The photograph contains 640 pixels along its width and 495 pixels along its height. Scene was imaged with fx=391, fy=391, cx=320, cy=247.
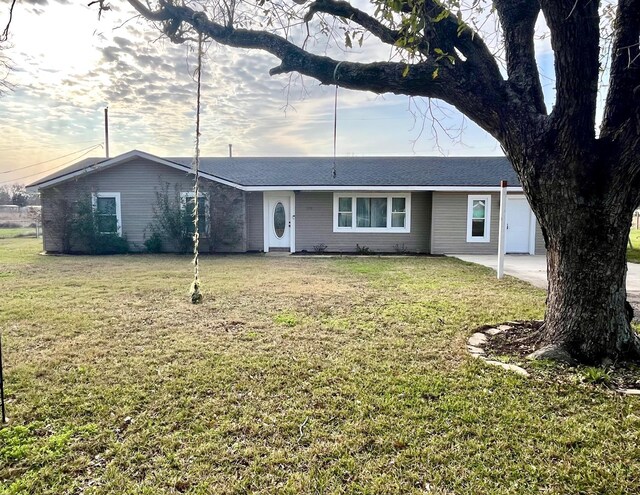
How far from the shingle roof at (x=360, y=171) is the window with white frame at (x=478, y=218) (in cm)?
62

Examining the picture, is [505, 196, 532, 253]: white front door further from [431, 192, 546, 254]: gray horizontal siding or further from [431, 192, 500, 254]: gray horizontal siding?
[431, 192, 500, 254]: gray horizontal siding

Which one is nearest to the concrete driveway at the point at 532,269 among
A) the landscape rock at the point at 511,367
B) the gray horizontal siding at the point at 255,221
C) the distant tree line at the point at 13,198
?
the landscape rock at the point at 511,367

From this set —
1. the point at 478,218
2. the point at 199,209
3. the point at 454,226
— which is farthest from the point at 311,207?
the point at 478,218

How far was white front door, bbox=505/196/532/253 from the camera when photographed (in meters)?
13.8

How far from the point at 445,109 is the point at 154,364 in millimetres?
4354

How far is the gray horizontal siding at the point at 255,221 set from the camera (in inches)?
564

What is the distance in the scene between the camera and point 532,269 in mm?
10383

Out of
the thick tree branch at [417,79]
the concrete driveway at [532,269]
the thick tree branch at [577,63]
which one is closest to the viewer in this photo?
the thick tree branch at [577,63]

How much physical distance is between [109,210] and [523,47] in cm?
1394

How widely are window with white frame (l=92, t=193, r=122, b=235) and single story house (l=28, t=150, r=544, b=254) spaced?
33 mm

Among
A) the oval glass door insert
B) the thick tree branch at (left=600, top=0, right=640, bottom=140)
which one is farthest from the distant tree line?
the thick tree branch at (left=600, top=0, right=640, bottom=140)

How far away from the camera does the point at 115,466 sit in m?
2.29

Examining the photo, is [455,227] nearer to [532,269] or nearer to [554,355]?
[532,269]

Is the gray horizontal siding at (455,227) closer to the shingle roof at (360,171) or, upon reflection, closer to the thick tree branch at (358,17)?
the shingle roof at (360,171)
